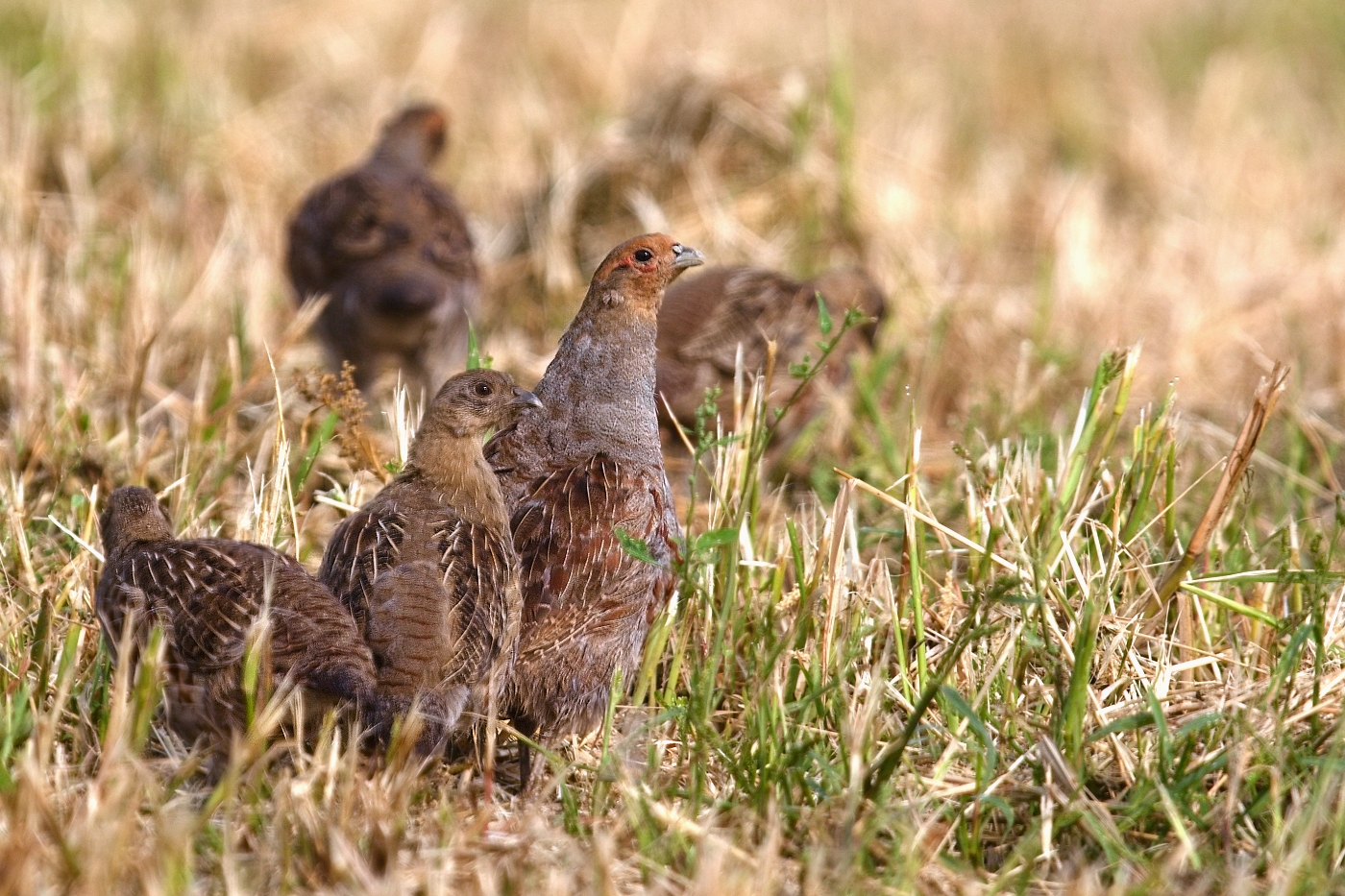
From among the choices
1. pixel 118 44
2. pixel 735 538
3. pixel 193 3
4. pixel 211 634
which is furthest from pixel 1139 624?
pixel 193 3

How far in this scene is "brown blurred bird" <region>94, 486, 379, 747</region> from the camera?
129 inches

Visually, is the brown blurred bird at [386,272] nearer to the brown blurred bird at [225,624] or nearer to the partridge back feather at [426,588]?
the partridge back feather at [426,588]

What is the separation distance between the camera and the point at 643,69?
32.3 ft

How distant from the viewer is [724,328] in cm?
598

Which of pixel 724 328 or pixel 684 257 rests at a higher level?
pixel 684 257

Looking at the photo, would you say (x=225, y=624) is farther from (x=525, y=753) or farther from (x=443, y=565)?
(x=525, y=753)

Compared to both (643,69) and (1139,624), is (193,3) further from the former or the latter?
(1139,624)

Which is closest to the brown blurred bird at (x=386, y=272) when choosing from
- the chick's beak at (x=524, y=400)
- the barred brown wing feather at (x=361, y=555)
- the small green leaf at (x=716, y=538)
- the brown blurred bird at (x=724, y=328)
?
the brown blurred bird at (x=724, y=328)

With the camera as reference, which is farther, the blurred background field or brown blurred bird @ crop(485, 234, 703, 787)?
brown blurred bird @ crop(485, 234, 703, 787)

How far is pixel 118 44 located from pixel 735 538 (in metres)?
7.11

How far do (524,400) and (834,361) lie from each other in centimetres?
255

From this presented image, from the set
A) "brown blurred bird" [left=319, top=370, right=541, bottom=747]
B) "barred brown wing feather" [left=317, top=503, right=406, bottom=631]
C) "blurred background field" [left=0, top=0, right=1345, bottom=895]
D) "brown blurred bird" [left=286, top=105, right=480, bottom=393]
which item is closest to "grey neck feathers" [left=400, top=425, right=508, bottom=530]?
"brown blurred bird" [left=319, top=370, right=541, bottom=747]

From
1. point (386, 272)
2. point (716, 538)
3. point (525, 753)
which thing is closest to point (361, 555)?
point (525, 753)

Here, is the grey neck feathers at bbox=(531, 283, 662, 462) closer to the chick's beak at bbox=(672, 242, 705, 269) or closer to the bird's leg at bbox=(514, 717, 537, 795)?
the chick's beak at bbox=(672, 242, 705, 269)
